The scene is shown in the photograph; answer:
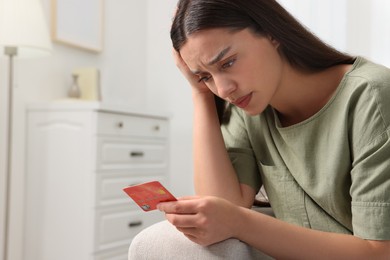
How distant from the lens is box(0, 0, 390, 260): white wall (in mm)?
2719

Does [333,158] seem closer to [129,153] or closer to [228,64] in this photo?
[228,64]

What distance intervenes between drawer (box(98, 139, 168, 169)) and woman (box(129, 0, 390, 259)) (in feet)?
4.29

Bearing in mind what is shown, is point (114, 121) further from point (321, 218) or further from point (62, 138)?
point (321, 218)

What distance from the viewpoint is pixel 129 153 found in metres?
2.75

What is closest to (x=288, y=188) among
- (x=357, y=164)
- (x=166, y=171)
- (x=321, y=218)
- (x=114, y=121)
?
(x=321, y=218)

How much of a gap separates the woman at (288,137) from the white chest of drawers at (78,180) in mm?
1291

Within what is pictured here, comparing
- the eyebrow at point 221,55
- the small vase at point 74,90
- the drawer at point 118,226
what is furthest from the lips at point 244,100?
the small vase at point 74,90

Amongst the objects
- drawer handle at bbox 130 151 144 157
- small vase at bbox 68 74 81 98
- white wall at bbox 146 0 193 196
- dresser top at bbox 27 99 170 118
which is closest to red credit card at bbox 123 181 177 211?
dresser top at bbox 27 99 170 118

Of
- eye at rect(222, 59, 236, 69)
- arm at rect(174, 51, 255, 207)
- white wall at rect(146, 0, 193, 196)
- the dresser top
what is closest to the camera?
eye at rect(222, 59, 236, 69)

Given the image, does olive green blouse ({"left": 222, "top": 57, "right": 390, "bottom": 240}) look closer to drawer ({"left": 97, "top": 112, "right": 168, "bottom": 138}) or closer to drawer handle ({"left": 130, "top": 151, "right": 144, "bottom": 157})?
drawer ({"left": 97, "top": 112, "right": 168, "bottom": 138})

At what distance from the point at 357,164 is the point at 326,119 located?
132 millimetres

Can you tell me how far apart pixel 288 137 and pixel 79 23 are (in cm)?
225

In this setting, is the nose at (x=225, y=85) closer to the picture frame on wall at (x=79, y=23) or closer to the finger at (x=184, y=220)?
the finger at (x=184, y=220)

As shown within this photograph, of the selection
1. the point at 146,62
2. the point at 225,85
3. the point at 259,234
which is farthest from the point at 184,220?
the point at 146,62
